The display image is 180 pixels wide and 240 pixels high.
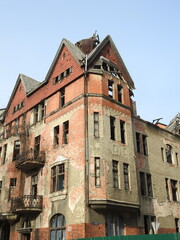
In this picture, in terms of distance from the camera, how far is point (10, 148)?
93.8 ft

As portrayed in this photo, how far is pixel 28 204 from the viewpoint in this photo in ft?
73.7

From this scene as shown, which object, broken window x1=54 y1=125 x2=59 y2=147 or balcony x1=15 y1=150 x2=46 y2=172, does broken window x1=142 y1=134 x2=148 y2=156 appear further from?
balcony x1=15 y1=150 x2=46 y2=172

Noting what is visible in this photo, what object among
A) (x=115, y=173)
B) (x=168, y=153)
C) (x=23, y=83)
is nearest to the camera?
(x=115, y=173)

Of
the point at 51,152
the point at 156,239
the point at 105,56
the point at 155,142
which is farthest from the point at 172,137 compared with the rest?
the point at 156,239

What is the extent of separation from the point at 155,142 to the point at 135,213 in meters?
9.03

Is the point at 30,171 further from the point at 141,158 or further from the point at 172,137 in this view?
the point at 172,137

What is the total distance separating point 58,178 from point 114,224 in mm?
5681

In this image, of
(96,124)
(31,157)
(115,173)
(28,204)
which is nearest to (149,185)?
(115,173)

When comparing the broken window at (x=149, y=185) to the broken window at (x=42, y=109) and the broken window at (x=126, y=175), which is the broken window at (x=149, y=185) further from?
the broken window at (x=42, y=109)

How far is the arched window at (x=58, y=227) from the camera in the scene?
19359 mm

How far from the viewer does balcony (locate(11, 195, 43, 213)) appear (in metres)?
21.5

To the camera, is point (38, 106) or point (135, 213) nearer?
point (135, 213)

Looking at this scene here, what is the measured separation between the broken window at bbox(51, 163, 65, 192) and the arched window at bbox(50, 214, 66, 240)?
2165 millimetres

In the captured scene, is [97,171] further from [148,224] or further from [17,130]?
[17,130]
